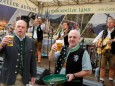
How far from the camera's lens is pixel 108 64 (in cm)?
620

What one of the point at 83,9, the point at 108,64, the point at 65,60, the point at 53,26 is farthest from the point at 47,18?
the point at 65,60

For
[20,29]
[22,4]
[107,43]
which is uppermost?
[22,4]

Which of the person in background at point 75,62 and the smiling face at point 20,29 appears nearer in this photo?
the person in background at point 75,62

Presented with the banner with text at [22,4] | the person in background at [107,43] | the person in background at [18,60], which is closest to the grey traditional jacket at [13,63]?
the person in background at [18,60]

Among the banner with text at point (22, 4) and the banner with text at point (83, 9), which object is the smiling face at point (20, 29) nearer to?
the banner with text at point (83, 9)

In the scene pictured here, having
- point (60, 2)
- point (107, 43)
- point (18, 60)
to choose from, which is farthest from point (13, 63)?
point (60, 2)

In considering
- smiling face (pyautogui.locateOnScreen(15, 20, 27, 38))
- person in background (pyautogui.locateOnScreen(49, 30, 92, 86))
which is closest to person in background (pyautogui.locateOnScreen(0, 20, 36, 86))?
smiling face (pyautogui.locateOnScreen(15, 20, 27, 38))

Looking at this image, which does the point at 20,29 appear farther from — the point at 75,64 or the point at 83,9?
the point at 83,9

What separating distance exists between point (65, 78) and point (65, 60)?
0.33m

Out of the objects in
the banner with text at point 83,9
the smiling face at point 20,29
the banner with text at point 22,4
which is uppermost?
the banner with text at point 22,4

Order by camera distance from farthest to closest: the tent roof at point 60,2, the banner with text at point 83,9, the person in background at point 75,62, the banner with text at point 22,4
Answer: the banner with text at point 22,4 < the tent roof at point 60,2 < the banner with text at point 83,9 < the person in background at point 75,62

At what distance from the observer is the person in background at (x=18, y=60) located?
3.05m

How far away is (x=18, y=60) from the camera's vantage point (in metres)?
3.08

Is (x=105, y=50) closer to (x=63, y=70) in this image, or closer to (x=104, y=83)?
(x=104, y=83)
